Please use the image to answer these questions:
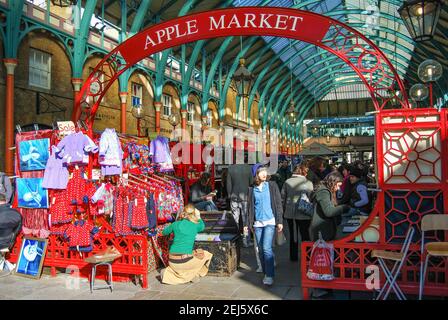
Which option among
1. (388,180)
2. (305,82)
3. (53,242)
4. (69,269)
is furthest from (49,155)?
(305,82)

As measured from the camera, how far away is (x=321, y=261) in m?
4.80

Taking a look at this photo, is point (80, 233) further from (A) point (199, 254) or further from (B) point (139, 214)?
(A) point (199, 254)

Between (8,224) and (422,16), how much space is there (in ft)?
23.0

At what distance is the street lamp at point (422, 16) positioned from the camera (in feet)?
16.1

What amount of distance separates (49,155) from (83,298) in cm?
267

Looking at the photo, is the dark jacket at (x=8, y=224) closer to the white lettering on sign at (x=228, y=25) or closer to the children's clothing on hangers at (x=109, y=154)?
the children's clothing on hangers at (x=109, y=154)

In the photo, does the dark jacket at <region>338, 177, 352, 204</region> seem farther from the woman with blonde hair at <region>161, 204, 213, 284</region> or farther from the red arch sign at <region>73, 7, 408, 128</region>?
the woman with blonde hair at <region>161, 204, 213, 284</region>

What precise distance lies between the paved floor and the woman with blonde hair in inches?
5.5

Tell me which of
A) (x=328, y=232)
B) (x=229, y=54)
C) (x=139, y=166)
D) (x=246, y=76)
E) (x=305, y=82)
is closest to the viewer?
(x=328, y=232)

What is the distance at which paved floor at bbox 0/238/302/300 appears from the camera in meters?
5.23

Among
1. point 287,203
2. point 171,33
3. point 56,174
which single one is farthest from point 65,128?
point 287,203

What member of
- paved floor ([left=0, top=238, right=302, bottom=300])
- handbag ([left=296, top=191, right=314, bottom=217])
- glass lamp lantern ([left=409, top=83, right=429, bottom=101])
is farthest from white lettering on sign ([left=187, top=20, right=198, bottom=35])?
glass lamp lantern ([left=409, top=83, right=429, bottom=101])

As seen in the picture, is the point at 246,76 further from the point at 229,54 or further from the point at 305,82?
the point at 305,82

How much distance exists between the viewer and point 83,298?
17.2ft
